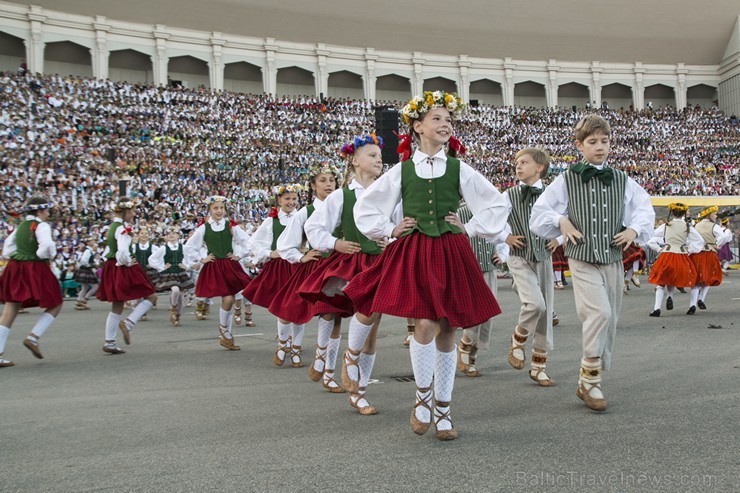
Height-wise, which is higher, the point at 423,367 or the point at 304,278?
the point at 304,278

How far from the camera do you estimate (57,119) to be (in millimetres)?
31562

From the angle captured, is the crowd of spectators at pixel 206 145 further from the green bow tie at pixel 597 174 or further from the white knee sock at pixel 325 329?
the green bow tie at pixel 597 174

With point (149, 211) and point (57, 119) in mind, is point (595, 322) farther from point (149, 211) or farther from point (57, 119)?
point (57, 119)

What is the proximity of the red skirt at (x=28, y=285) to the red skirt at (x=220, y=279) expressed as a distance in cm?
191

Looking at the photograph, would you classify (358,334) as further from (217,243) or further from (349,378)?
(217,243)

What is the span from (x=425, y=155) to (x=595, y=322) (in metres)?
1.73

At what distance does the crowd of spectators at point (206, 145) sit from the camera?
26594 mm

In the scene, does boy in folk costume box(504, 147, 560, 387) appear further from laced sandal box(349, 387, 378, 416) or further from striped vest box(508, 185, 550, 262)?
laced sandal box(349, 387, 378, 416)

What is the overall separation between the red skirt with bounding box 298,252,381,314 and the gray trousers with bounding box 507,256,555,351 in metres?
1.64

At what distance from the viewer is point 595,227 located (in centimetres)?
519

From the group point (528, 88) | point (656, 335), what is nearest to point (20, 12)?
point (528, 88)

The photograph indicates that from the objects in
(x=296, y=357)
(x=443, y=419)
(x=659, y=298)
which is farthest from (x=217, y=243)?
(x=659, y=298)

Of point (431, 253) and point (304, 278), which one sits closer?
point (431, 253)

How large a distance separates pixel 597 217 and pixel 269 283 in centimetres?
442
